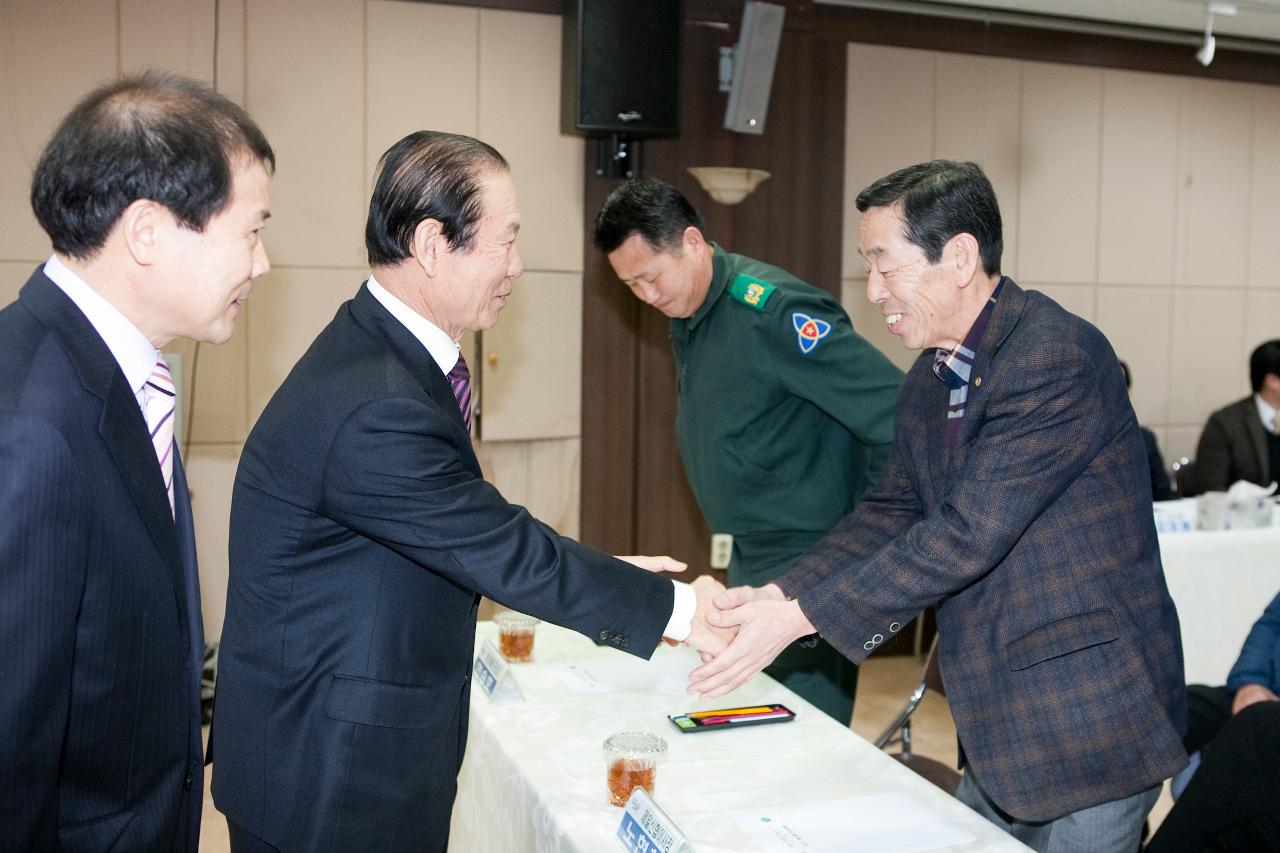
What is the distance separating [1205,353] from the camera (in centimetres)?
615

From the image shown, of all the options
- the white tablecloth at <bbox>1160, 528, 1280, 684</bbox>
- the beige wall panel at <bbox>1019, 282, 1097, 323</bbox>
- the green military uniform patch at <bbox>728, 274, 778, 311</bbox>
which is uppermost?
the beige wall panel at <bbox>1019, 282, 1097, 323</bbox>

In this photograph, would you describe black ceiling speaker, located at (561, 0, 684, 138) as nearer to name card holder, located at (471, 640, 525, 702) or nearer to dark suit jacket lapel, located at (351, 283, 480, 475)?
name card holder, located at (471, 640, 525, 702)

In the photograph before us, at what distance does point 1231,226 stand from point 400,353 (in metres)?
5.82

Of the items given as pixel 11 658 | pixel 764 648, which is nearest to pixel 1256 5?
pixel 764 648

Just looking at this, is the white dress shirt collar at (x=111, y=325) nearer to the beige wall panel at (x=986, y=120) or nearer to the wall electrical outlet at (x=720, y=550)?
the wall electrical outlet at (x=720, y=550)

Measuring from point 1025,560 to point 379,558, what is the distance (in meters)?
0.91

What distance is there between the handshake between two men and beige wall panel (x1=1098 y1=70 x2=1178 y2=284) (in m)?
4.54

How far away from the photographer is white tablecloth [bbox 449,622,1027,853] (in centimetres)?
165

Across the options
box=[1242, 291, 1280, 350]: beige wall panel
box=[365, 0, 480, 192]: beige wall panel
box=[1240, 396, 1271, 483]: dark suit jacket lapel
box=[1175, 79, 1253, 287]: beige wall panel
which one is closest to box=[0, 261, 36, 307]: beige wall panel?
box=[365, 0, 480, 192]: beige wall panel

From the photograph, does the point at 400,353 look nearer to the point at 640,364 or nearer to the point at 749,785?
the point at 749,785

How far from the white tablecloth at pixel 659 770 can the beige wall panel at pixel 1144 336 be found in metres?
4.33

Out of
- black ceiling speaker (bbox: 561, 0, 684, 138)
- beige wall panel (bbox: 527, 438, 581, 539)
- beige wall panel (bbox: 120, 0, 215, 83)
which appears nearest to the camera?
beige wall panel (bbox: 120, 0, 215, 83)

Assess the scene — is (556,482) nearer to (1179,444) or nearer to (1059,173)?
(1059,173)

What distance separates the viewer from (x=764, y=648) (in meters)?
1.96
